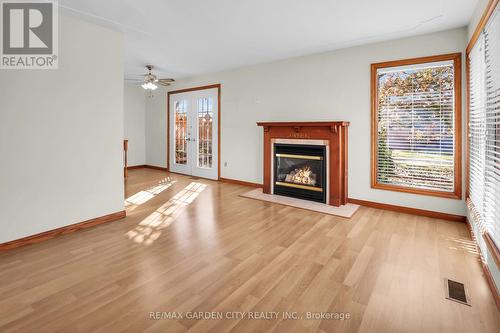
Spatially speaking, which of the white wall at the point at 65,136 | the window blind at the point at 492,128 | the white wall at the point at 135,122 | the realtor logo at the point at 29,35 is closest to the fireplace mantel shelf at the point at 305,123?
the window blind at the point at 492,128

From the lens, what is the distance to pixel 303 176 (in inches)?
186

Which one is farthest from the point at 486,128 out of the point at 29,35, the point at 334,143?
the point at 29,35

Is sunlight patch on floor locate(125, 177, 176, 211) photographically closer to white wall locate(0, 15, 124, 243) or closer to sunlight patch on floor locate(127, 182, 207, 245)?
sunlight patch on floor locate(127, 182, 207, 245)

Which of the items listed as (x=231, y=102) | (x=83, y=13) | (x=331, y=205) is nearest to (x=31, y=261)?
(x=83, y=13)

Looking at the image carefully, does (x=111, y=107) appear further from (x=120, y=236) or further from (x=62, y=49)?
(x=120, y=236)

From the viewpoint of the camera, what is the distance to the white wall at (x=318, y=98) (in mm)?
3840

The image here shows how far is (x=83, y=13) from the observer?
10.2 feet

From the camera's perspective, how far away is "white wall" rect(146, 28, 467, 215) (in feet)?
12.6

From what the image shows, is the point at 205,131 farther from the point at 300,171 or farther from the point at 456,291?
the point at 456,291

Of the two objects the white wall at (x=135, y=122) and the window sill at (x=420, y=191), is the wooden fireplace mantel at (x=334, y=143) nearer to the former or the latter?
the window sill at (x=420, y=191)

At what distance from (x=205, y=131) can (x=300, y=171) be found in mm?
2940

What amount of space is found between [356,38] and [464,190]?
257cm

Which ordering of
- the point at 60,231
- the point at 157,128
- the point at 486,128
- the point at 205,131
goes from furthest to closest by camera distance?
1. the point at 157,128
2. the point at 205,131
3. the point at 60,231
4. the point at 486,128

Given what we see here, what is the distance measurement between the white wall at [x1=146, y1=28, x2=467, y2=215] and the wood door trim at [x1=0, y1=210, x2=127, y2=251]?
2886mm
